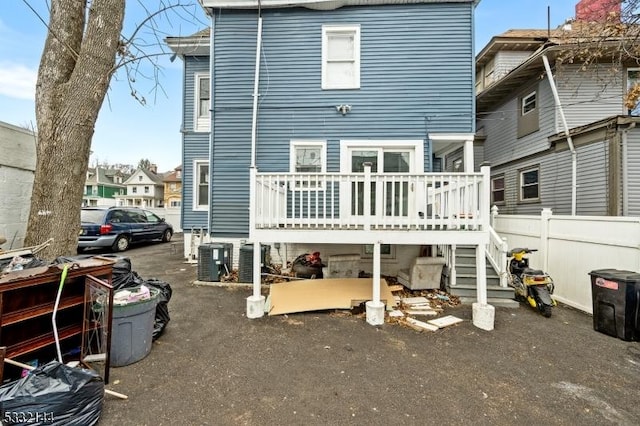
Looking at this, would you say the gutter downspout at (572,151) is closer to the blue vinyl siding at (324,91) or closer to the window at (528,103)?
the window at (528,103)

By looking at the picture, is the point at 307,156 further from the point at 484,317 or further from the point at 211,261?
the point at 484,317

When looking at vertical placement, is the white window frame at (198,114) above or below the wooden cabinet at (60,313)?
above

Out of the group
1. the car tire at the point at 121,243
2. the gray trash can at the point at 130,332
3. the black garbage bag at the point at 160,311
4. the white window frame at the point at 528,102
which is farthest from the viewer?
the car tire at the point at 121,243

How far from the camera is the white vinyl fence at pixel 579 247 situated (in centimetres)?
421

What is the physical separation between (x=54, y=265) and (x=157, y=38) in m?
5.18

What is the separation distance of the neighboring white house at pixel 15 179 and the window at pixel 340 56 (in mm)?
5652

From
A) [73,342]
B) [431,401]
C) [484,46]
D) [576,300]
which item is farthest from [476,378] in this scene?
[484,46]

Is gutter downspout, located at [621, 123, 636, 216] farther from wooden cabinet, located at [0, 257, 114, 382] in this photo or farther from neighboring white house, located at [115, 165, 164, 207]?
neighboring white house, located at [115, 165, 164, 207]

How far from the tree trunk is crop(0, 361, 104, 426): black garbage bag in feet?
8.21

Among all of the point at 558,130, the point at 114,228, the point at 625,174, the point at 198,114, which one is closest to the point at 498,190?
the point at 558,130

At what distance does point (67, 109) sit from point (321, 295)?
4697 mm

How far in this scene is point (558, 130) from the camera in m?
8.18

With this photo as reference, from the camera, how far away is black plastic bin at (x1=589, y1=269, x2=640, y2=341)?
3.67m

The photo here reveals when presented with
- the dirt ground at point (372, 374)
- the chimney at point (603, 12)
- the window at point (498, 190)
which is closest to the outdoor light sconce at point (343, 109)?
the dirt ground at point (372, 374)
